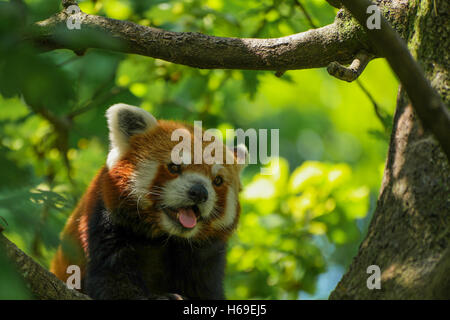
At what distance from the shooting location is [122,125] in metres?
4.22

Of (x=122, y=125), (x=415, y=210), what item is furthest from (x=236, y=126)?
(x=415, y=210)

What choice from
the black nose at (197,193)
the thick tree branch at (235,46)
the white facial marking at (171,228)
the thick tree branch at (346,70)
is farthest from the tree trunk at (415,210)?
the white facial marking at (171,228)

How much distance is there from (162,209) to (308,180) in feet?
7.24

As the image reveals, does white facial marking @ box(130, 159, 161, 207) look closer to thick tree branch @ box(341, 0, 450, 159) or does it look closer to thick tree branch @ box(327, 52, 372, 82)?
thick tree branch @ box(327, 52, 372, 82)

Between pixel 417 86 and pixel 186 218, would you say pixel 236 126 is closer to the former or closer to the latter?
pixel 186 218

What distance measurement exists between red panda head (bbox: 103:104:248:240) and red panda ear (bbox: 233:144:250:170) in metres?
0.32

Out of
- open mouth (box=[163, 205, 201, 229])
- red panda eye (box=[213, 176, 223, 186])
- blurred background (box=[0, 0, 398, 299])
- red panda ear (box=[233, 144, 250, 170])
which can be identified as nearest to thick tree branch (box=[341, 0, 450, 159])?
blurred background (box=[0, 0, 398, 299])

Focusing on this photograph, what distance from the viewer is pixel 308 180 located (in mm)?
5633

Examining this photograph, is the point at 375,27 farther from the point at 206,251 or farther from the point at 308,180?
the point at 308,180

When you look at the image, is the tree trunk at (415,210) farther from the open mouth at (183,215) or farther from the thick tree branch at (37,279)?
the open mouth at (183,215)

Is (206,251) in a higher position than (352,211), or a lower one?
lower
